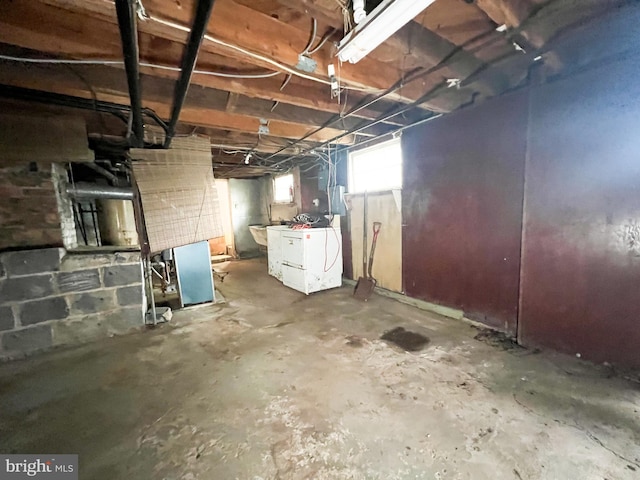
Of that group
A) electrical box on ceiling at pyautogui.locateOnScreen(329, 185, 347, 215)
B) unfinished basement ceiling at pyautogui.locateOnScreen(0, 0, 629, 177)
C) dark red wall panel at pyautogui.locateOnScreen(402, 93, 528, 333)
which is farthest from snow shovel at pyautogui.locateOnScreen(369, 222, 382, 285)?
unfinished basement ceiling at pyautogui.locateOnScreen(0, 0, 629, 177)

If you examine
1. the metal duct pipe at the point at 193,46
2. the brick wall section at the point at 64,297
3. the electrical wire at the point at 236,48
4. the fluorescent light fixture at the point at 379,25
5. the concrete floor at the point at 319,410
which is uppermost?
the electrical wire at the point at 236,48

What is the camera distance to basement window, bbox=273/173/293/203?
20.3ft

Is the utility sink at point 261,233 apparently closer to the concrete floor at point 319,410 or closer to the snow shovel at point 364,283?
the snow shovel at point 364,283

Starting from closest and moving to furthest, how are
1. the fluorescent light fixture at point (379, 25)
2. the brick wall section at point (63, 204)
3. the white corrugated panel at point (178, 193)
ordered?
the fluorescent light fixture at point (379, 25) < the brick wall section at point (63, 204) < the white corrugated panel at point (178, 193)

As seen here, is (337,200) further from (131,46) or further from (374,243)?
(131,46)

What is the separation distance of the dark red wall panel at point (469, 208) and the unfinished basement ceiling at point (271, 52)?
12.3 inches

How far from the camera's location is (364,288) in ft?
12.8

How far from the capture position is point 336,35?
1675 mm

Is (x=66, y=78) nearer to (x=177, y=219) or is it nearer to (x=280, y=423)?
(x=177, y=219)

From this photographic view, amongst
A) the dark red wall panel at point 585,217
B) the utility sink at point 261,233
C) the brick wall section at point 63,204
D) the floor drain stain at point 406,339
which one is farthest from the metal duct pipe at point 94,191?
the dark red wall panel at point 585,217

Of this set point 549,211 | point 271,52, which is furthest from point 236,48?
point 549,211

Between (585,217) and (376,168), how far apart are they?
8.08 feet

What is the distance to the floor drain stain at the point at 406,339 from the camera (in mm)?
2363

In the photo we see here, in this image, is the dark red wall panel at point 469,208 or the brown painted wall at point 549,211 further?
the dark red wall panel at point 469,208
